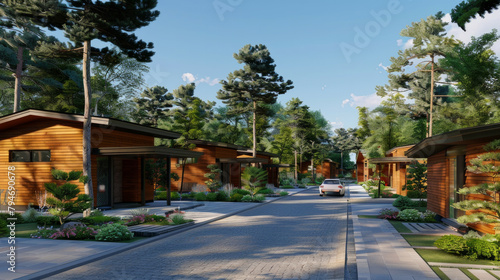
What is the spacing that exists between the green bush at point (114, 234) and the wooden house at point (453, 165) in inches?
346

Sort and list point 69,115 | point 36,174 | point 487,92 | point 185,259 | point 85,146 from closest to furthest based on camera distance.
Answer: point 185,259, point 85,146, point 69,115, point 36,174, point 487,92

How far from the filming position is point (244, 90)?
124 feet

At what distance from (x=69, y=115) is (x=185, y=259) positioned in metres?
11.5

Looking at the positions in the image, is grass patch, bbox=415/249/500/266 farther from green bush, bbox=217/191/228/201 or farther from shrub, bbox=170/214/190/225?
green bush, bbox=217/191/228/201

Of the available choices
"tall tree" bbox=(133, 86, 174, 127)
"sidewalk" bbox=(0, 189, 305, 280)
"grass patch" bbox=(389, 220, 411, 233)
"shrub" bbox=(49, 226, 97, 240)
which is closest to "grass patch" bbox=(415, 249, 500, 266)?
"grass patch" bbox=(389, 220, 411, 233)

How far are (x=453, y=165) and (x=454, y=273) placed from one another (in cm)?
693

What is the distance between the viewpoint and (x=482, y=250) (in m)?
7.60

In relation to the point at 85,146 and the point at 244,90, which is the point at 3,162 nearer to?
the point at 85,146

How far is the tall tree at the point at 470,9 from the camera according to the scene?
365 inches

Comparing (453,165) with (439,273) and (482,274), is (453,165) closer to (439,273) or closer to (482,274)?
(482,274)

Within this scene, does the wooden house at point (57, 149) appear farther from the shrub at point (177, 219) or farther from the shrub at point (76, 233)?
the shrub at point (76, 233)

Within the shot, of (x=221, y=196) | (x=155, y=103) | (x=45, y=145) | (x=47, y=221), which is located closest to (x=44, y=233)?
(x=47, y=221)

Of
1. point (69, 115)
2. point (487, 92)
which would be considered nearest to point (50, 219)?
point (69, 115)

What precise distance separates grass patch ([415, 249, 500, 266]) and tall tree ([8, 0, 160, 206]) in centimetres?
1205
